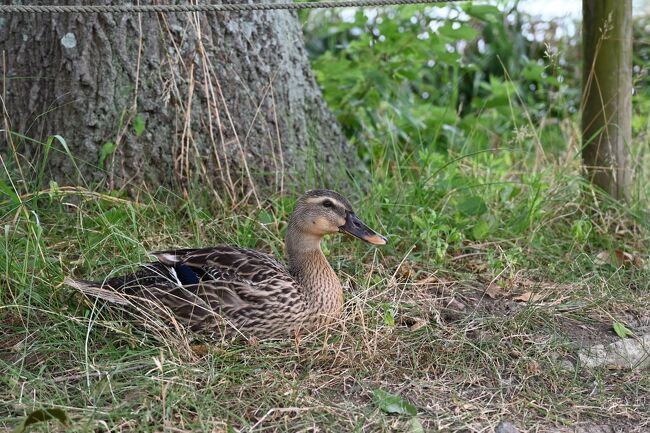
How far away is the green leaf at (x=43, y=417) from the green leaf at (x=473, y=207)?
246cm

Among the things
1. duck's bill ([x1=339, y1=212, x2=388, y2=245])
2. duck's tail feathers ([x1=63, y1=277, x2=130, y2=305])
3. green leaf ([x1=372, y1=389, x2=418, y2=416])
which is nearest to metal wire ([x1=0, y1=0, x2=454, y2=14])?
duck's bill ([x1=339, y1=212, x2=388, y2=245])

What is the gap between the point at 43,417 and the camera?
3143 millimetres

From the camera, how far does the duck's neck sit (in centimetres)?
408

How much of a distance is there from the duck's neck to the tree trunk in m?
1.74

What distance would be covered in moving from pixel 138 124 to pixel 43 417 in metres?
2.00

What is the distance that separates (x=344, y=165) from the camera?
212 inches

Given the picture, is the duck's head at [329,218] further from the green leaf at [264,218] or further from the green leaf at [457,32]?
the green leaf at [457,32]

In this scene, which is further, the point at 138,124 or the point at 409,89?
the point at 409,89

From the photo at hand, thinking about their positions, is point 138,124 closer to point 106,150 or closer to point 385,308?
point 106,150

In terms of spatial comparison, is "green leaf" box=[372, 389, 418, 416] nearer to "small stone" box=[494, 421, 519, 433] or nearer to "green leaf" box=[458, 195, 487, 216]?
"small stone" box=[494, 421, 519, 433]

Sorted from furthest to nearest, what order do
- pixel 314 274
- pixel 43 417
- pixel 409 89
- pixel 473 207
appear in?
1. pixel 409 89
2. pixel 473 207
3. pixel 314 274
4. pixel 43 417

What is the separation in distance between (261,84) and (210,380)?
80.9 inches

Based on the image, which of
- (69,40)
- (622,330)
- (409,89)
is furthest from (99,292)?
(409,89)

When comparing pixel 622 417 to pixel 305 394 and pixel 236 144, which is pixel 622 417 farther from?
pixel 236 144
